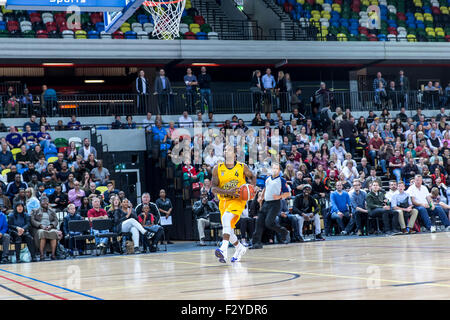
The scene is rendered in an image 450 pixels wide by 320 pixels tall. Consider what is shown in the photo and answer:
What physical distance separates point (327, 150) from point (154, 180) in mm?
5825

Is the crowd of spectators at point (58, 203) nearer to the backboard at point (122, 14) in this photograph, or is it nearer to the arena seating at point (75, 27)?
the backboard at point (122, 14)

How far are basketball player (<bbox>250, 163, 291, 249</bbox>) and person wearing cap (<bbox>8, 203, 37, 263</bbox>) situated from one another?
199 inches

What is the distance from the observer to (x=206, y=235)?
1897cm

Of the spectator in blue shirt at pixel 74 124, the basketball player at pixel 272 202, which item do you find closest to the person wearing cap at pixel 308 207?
the basketball player at pixel 272 202

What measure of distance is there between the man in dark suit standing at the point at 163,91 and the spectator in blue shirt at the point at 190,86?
0.71 m

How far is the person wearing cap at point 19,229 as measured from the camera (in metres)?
15.8

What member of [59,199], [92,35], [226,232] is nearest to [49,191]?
[59,199]

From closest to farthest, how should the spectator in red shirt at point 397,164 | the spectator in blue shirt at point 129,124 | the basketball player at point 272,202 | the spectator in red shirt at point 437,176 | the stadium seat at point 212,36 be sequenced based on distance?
the basketball player at point 272,202
the spectator in red shirt at point 437,176
the spectator in red shirt at point 397,164
the spectator in blue shirt at point 129,124
the stadium seat at point 212,36

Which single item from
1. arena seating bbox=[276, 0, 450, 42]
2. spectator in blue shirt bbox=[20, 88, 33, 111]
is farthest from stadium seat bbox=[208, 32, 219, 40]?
spectator in blue shirt bbox=[20, 88, 33, 111]

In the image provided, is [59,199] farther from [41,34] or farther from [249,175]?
[41,34]

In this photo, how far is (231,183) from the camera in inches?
455

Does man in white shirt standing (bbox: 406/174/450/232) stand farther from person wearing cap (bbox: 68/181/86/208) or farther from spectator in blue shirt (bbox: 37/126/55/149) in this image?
spectator in blue shirt (bbox: 37/126/55/149)

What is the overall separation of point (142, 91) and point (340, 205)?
9.90m
